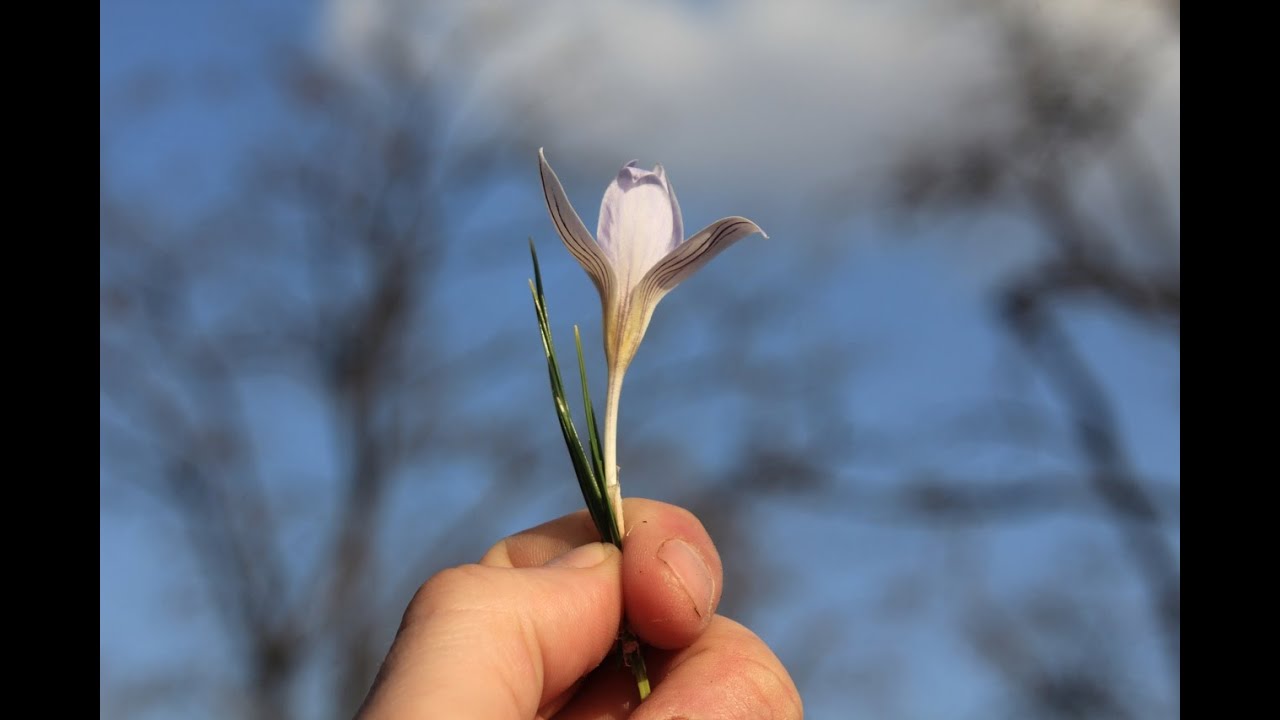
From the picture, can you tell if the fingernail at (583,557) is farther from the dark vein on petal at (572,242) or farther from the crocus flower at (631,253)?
the dark vein on petal at (572,242)

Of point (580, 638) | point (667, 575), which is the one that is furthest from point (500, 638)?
point (667, 575)

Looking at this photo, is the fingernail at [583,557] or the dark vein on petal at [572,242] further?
the fingernail at [583,557]

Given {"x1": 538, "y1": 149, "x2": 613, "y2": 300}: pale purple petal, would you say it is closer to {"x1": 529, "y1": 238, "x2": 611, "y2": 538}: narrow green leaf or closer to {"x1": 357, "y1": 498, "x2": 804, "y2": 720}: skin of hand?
{"x1": 529, "y1": 238, "x2": 611, "y2": 538}: narrow green leaf

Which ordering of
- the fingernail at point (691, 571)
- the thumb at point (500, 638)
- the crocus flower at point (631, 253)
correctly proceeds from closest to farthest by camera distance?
the thumb at point (500, 638)
the crocus flower at point (631, 253)
the fingernail at point (691, 571)

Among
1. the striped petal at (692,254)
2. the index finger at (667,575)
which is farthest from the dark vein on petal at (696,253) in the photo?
the index finger at (667,575)

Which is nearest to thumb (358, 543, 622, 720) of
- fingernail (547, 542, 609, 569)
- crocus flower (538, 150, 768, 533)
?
fingernail (547, 542, 609, 569)

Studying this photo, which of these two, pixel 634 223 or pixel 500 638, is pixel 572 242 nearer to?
pixel 634 223

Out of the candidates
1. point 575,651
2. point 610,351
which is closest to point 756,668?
point 575,651

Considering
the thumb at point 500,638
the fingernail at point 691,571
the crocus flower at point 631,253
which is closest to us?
the thumb at point 500,638

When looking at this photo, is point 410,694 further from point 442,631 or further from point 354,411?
point 354,411
